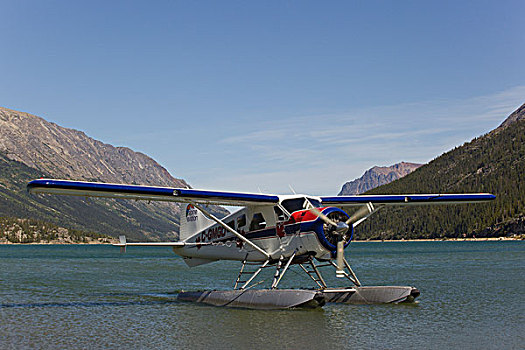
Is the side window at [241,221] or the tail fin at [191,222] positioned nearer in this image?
the side window at [241,221]

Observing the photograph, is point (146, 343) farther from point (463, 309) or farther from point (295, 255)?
point (463, 309)

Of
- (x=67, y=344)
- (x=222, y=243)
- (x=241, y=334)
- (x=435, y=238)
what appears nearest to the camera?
(x=67, y=344)

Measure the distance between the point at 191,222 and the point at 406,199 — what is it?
26.0 feet

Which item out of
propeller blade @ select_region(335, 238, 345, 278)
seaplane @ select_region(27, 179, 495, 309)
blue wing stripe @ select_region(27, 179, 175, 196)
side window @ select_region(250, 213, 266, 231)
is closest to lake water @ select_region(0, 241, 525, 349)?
seaplane @ select_region(27, 179, 495, 309)

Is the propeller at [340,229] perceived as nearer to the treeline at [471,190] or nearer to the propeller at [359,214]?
the propeller at [359,214]

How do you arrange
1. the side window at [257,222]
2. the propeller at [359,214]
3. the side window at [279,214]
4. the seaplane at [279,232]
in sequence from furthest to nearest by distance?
the side window at [257,222], the side window at [279,214], the propeller at [359,214], the seaplane at [279,232]

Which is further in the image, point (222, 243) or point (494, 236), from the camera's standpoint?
point (494, 236)

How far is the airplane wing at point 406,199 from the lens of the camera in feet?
61.3

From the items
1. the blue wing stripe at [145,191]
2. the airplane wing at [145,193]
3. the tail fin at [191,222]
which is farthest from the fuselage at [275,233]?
the tail fin at [191,222]

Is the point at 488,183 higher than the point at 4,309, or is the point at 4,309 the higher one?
the point at 488,183

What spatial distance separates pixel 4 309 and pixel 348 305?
1043cm

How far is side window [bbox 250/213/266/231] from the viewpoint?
1746 cm

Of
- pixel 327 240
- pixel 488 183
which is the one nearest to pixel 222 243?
pixel 327 240

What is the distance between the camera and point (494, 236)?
130m
